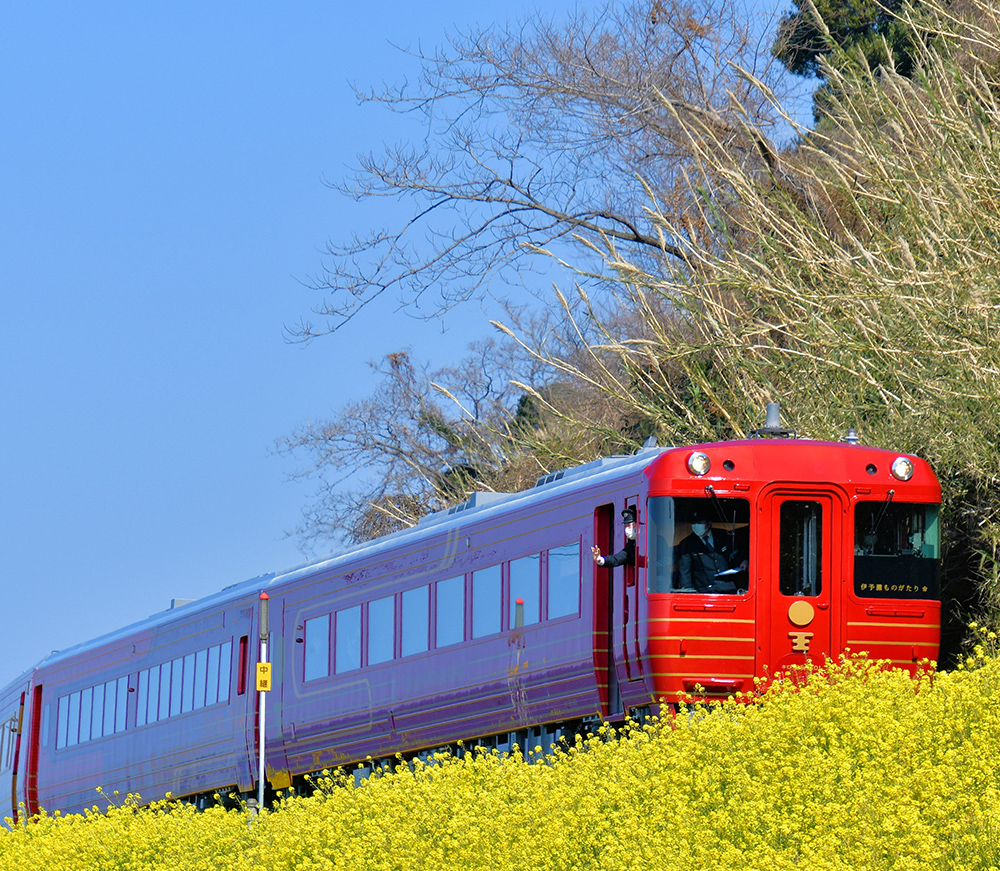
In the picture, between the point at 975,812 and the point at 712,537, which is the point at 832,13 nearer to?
the point at 712,537

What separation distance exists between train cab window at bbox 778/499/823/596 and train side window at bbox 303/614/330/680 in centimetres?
606

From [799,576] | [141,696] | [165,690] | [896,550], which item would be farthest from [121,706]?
[896,550]

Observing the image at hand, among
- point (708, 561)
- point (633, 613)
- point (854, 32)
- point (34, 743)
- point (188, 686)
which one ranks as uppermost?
point (854, 32)

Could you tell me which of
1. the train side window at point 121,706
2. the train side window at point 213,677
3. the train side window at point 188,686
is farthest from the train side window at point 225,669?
the train side window at point 121,706

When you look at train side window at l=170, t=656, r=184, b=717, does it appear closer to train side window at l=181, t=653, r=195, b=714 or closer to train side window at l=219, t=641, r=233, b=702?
train side window at l=181, t=653, r=195, b=714

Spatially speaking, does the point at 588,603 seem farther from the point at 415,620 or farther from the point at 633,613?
the point at 415,620

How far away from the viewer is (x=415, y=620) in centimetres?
1591

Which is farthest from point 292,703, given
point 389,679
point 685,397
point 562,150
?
point 562,150

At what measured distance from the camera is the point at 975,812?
8.06 metres

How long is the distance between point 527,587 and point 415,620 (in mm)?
1960

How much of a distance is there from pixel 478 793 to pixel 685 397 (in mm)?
9636

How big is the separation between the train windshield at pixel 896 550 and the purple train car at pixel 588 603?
17 millimetres

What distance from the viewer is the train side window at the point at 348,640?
1689 cm

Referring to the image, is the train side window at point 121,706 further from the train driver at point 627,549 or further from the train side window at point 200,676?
the train driver at point 627,549
